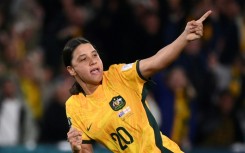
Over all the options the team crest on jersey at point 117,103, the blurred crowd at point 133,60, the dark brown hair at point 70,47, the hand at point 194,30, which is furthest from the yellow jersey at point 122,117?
the blurred crowd at point 133,60

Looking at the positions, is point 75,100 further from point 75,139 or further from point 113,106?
point 75,139

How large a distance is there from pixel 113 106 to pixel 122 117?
0.43 feet

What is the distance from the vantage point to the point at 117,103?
7.07m

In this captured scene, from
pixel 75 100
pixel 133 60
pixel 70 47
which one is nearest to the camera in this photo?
pixel 70 47

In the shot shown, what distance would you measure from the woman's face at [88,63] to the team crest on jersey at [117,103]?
21 cm

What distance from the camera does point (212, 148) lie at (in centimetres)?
1045

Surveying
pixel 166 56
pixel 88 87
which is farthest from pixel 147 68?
pixel 88 87

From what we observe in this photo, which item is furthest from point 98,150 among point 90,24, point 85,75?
point 85,75

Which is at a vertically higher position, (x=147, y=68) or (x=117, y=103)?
(x=147, y=68)

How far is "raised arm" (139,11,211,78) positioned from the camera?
6594 millimetres

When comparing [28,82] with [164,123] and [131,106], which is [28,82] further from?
[131,106]

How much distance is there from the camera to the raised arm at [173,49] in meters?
6.59

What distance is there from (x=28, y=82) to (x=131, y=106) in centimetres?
488

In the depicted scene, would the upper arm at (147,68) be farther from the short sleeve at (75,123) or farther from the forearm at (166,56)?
the short sleeve at (75,123)
